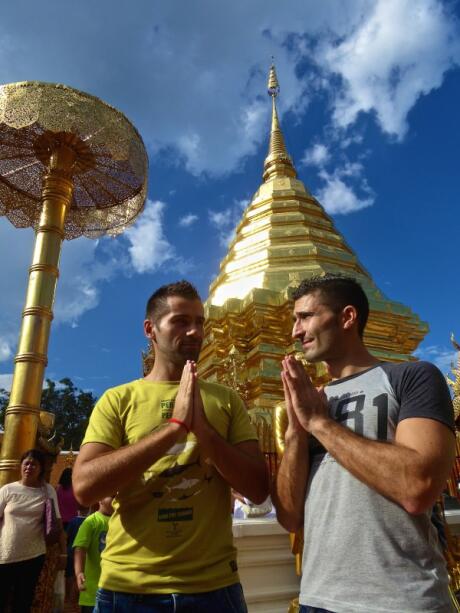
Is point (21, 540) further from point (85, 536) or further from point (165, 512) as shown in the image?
point (165, 512)

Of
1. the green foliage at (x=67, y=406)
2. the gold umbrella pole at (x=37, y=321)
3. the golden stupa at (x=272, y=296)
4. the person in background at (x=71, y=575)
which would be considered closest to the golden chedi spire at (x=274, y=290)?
the golden stupa at (x=272, y=296)

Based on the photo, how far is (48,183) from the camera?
282 inches

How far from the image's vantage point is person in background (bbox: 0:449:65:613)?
4.37 meters

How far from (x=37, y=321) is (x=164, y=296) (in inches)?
182

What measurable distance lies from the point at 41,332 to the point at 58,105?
306 centimetres

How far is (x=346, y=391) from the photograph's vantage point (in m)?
1.88

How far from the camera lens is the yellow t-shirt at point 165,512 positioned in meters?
1.68

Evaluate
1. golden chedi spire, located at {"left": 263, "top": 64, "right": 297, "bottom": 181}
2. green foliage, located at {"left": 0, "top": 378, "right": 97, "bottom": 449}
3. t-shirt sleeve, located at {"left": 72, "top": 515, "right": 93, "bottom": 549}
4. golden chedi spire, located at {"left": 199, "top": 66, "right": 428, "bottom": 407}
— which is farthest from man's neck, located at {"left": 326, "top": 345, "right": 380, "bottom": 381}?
green foliage, located at {"left": 0, "top": 378, "right": 97, "bottom": 449}

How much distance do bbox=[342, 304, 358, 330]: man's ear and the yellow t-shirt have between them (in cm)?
60

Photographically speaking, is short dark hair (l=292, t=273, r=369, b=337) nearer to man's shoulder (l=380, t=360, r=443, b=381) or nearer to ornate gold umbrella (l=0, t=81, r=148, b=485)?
man's shoulder (l=380, t=360, r=443, b=381)

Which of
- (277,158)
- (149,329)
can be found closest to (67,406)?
(277,158)

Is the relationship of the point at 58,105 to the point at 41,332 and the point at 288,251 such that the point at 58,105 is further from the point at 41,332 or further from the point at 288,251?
the point at 288,251

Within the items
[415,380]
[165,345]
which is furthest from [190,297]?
[415,380]

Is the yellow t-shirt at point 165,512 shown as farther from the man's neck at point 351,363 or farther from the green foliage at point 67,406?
the green foliage at point 67,406
